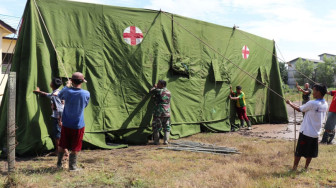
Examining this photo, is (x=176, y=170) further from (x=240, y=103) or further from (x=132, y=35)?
(x=240, y=103)

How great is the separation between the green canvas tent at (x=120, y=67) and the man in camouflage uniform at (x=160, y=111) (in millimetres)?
309

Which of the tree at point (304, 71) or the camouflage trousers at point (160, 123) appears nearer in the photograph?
the camouflage trousers at point (160, 123)

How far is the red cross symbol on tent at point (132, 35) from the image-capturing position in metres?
6.90

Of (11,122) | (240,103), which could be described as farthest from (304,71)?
(11,122)

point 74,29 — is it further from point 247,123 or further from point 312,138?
point 247,123

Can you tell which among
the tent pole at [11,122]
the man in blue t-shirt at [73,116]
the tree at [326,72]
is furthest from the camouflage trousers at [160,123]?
the tree at [326,72]

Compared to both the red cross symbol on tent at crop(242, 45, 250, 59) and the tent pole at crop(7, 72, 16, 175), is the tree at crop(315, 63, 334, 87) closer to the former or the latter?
the red cross symbol on tent at crop(242, 45, 250, 59)

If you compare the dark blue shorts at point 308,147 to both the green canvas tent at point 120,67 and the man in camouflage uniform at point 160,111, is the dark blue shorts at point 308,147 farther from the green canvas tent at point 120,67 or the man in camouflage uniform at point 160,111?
the man in camouflage uniform at point 160,111

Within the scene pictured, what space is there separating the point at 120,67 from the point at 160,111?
1.43 meters

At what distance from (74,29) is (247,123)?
652cm

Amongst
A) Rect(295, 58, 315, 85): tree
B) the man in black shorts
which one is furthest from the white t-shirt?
Rect(295, 58, 315, 85): tree

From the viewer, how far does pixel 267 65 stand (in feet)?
37.3

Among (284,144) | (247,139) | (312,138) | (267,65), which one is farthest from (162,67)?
(267,65)

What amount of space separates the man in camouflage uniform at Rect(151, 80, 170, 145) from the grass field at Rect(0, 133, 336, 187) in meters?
0.71
